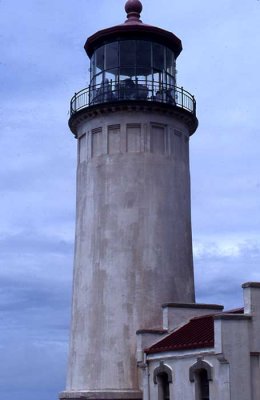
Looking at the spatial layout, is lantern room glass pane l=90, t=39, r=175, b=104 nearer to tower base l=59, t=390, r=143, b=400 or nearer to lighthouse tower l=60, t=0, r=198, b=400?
lighthouse tower l=60, t=0, r=198, b=400

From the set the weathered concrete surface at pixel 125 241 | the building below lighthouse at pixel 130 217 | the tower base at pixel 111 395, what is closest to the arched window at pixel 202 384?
the building below lighthouse at pixel 130 217

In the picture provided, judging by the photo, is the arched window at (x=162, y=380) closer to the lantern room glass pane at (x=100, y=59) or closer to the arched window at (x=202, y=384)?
the arched window at (x=202, y=384)

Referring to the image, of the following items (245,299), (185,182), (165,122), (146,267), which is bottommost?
(245,299)

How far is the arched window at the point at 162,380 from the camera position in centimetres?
2572

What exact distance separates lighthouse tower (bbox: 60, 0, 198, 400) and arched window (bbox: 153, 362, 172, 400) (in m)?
2.74

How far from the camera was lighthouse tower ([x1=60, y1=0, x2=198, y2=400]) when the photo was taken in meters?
29.7

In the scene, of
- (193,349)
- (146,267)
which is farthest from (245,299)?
(146,267)

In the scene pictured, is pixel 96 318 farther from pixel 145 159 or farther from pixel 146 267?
pixel 145 159

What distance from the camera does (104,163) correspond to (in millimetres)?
31562

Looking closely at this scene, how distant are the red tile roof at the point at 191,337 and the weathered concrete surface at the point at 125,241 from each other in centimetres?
232

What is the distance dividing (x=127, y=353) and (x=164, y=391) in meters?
3.53

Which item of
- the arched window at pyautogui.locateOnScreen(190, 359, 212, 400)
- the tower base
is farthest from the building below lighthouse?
the arched window at pyautogui.locateOnScreen(190, 359, 212, 400)

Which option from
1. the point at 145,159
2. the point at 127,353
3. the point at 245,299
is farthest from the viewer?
the point at 145,159

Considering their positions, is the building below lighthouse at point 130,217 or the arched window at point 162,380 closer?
the arched window at point 162,380
